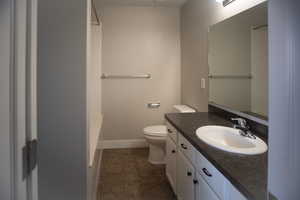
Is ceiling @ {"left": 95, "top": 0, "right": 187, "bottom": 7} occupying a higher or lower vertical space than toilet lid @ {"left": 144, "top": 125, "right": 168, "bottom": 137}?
higher

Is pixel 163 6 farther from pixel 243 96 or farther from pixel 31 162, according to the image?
pixel 31 162

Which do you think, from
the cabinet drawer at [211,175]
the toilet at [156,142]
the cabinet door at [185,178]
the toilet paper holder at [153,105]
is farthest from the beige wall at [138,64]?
the cabinet drawer at [211,175]

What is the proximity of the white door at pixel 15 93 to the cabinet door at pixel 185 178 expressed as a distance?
1.15 m

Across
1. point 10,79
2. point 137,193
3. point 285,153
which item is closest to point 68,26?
point 10,79

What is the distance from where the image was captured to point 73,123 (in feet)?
5.27

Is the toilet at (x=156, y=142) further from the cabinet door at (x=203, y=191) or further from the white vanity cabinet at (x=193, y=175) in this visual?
the cabinet door at (x=203, y=191)

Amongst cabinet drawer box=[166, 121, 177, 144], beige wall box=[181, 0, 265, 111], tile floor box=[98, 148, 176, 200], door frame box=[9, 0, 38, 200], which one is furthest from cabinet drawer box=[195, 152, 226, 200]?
beige wall box=[181, 0, 265, 111]

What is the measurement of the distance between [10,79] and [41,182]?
1.34 metres

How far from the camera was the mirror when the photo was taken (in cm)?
161

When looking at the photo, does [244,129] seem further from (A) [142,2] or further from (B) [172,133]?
(A) [142,2]

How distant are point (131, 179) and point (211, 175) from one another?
154cm

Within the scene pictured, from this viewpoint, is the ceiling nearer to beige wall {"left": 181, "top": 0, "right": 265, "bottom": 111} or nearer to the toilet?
beige wall {"left": 181, "top": 0, "right": 265, "bottom": 111}

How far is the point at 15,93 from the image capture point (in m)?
0.55

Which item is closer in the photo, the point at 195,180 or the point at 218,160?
the point at 218,160
